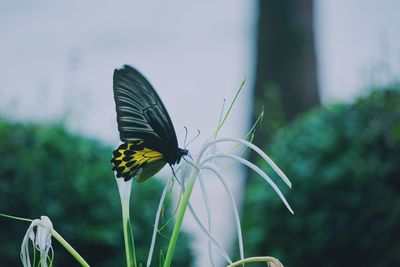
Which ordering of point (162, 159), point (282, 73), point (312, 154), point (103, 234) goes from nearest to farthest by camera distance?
point (162, 159) < point (103, 234) < point (312, 154) < point (282, 73)

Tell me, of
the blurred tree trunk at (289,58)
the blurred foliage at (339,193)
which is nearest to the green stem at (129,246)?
the blurred foliage at (339,193)

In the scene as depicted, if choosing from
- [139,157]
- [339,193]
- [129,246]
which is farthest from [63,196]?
[129,246]

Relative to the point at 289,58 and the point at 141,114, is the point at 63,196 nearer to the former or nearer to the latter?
the point at 141,114

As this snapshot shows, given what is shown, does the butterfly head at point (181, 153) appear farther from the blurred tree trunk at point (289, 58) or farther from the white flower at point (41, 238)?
the blurred tree trunk at point (289, 58)

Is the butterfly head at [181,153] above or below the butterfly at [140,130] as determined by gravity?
below

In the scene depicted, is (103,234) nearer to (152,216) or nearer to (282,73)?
(152,216)

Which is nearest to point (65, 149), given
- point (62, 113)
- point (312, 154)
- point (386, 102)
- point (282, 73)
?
point (62, 113)

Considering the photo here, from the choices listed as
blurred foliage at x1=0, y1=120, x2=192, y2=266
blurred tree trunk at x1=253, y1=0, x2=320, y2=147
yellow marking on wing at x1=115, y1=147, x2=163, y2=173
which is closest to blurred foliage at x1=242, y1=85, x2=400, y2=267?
blurred foliage at x1=0, y1=120, x2=192, y2=266

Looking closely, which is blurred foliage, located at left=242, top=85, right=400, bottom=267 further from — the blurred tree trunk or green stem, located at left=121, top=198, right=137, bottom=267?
green stem, located at left=121, top=198, right=137, bottom=267
